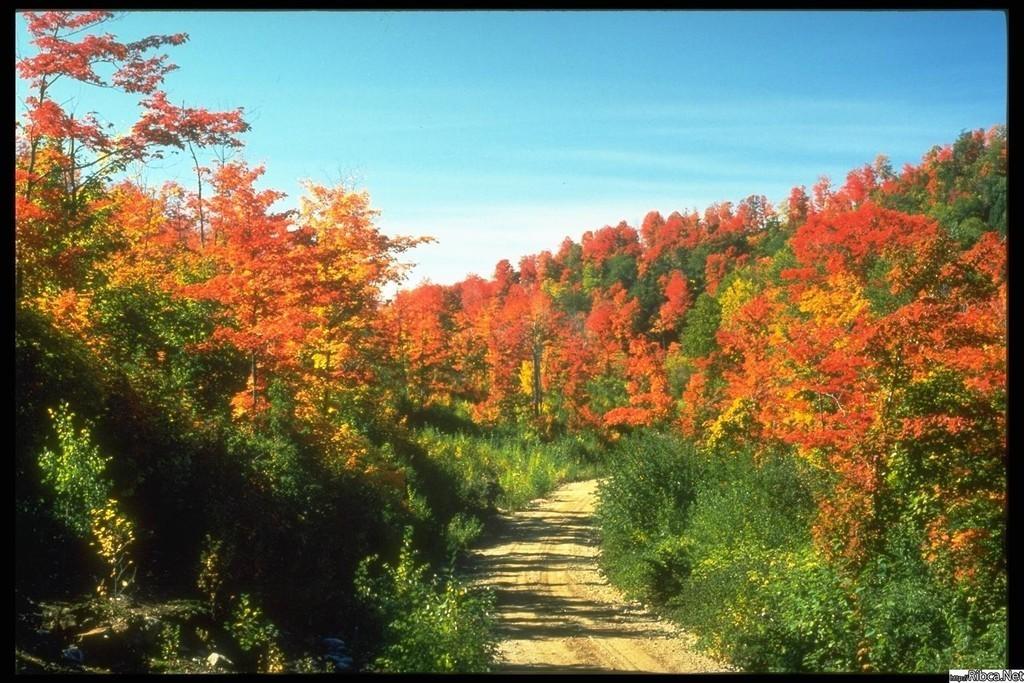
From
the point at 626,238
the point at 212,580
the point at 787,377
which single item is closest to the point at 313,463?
the point at 212,580

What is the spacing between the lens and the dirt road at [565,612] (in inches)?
457

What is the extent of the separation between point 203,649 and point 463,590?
9.16ft

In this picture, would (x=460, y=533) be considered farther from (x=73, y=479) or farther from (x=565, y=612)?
(x=73, y=479)

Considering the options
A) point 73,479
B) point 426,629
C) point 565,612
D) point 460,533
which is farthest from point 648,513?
point 73,479

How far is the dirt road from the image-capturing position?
11609 mm

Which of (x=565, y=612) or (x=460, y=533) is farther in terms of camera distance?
(x=460, y=533)

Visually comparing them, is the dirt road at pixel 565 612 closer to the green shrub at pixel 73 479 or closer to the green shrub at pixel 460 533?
the green shrub at pixel 460 533

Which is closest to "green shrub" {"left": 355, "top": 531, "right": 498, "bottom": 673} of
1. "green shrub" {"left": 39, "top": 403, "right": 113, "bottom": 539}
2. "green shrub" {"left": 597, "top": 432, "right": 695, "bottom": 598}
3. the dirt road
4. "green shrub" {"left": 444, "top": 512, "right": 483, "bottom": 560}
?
the dirt road

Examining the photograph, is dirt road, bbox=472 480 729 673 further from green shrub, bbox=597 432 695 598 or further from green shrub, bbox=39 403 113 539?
green shrub, bbox=39 403 113 539

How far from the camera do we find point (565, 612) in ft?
48.3

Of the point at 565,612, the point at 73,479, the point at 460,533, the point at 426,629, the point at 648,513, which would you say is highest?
the point at 73,479

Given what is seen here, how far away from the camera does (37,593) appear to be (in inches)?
312

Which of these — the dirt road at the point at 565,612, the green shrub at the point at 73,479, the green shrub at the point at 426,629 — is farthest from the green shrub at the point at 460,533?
the green shrub at the point at 73,479

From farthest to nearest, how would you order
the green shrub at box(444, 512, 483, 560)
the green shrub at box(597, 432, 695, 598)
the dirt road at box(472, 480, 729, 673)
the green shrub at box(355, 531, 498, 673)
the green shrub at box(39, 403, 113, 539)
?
1. the green shrub at box(444, 512, 483, 560)
2. the green shrub at box(597, 432, 695, 598)
3. the dirt road at box(472, 480, 729, 673)
4. the green shrub at box(355, 531, 498, 673)
5. the green shrub at box(39, 403, 113, 539)
